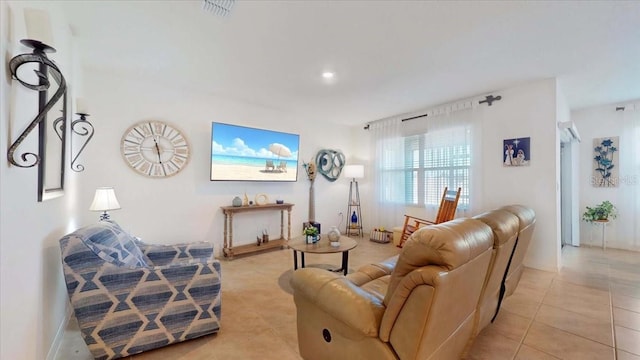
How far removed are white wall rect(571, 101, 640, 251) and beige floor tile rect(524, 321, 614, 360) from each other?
3695mm

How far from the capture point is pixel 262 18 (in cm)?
208

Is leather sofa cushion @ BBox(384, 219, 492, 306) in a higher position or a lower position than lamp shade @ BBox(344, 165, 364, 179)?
lower

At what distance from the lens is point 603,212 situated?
13.7 feet

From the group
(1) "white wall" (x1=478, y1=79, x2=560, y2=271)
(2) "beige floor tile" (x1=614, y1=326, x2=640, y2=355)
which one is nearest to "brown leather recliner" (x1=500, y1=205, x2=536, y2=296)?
(2) "beige floor tile" (x1=614, y1=326, x2=640, y2=355)

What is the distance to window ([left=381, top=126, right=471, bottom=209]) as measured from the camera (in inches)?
161

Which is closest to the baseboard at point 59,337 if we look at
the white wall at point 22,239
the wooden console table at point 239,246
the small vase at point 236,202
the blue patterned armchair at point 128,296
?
the white wall at point 22,239

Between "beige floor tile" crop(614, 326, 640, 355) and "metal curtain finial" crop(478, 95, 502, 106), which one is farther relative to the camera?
"metal curtain finial" crop(478, 95, 502, 106)

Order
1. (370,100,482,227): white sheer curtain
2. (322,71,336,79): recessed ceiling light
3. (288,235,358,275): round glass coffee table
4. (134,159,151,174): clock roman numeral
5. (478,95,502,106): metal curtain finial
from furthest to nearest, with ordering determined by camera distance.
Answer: (370,100,482,227): white sheer curtain → (478,95,502,106): metal curtain finial → (134,159,151,174): clock roman numeral → (322,71,336,79): recessed ceiling light → (288,235,358,275): round glass coffee table

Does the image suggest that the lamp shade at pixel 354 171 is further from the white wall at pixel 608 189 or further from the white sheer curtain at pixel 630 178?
the white sheer curtain at pixel 630 178

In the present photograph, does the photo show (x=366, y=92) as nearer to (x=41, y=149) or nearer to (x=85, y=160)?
(x=41, y=149)

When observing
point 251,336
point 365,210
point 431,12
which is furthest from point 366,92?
point 251,336

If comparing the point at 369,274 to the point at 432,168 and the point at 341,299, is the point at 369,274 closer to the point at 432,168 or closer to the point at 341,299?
the point at 341,299

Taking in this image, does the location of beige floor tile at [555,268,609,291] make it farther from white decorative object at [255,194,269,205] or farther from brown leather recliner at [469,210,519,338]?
white decorative object at [255,194,269,205]

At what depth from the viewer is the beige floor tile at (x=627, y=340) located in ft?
5.92
